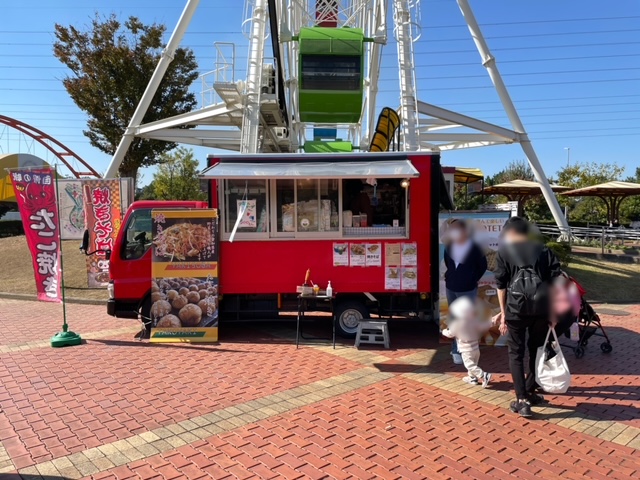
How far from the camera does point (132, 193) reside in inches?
447

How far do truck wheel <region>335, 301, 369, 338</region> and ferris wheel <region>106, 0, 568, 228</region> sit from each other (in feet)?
18.5

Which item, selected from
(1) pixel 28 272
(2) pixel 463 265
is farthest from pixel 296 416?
(1) pixel 28 272

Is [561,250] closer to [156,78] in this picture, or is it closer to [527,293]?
[527,293]

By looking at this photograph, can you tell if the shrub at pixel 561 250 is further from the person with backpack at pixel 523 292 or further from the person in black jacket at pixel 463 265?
the person with backpack at pixel 523 292

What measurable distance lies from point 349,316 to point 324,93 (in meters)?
8.94

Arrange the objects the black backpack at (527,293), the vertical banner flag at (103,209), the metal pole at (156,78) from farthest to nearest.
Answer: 1. the metal pole at (156,78)
2. the vertical banner flag at (103,209)
3. the black backpack at (527,293)

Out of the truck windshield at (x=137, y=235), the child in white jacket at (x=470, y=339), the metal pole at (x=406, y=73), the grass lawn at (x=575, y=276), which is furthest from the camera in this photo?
the metal pole at (x=406, y=73)

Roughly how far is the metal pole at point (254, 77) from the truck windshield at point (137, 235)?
6023 millimetres

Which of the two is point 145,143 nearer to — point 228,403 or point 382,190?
point 382,190

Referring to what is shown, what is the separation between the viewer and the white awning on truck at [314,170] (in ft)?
22.6

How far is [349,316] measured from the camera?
7.67m

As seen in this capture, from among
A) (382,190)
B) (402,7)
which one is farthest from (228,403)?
(402,7)

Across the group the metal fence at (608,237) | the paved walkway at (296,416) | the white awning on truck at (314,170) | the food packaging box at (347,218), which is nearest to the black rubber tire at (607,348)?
the paved walkway at (296,416)

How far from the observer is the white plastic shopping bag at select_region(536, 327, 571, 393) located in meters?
4.61
